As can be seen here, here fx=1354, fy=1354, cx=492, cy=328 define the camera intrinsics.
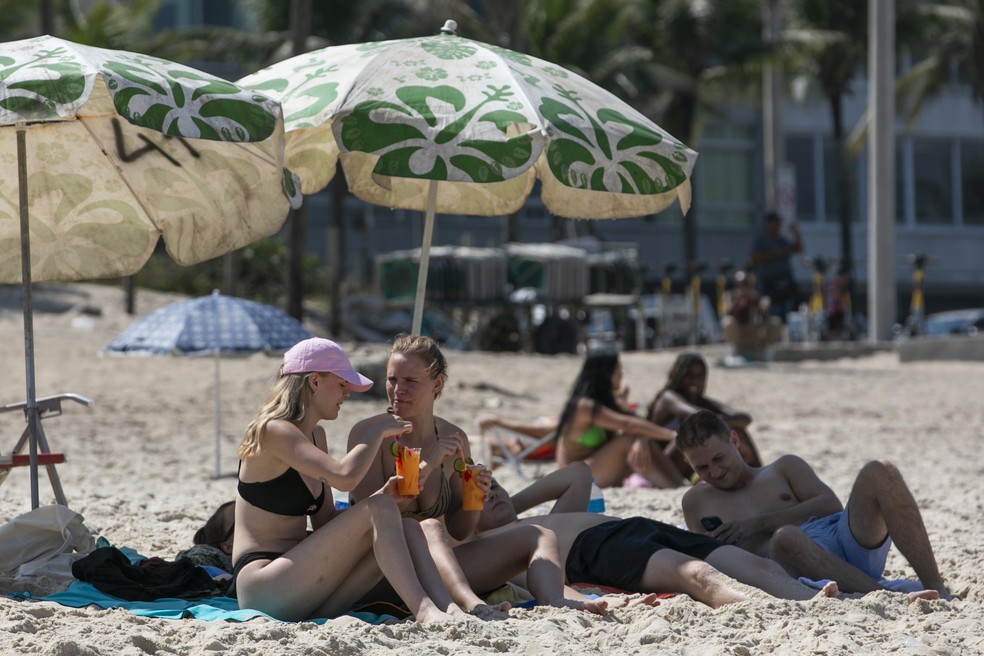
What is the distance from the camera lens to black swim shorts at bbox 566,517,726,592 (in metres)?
4.63

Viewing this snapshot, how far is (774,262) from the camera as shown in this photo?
1552cm

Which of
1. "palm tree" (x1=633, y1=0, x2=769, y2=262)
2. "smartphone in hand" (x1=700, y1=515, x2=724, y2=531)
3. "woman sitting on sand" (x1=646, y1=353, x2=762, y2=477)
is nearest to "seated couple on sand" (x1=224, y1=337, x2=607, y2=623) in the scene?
"smartphone in hand" (x1=700, y1=515, x2=724, y2=531)

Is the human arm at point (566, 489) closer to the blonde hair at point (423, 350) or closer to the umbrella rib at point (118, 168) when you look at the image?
the blonde hair at point (423, 350)

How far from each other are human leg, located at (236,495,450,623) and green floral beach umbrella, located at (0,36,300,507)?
49.1 inches

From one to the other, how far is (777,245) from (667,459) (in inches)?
327

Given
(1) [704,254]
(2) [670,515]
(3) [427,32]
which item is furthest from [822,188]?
(2) [670,515]

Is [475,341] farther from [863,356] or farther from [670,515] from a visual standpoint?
[670,515]

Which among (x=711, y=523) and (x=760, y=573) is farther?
(x=711, y=523)

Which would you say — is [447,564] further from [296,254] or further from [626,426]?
[296,254]

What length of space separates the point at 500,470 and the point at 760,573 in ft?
14.5

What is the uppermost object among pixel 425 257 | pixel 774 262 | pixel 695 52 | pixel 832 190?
pixel 695 52

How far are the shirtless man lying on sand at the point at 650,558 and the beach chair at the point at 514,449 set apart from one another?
3071mm

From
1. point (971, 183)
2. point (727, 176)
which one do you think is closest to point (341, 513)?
point (727, 176)

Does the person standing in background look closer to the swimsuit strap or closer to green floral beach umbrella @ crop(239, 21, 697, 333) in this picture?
green floral beach umbrella @ crop(239, 21, 697, 333)
